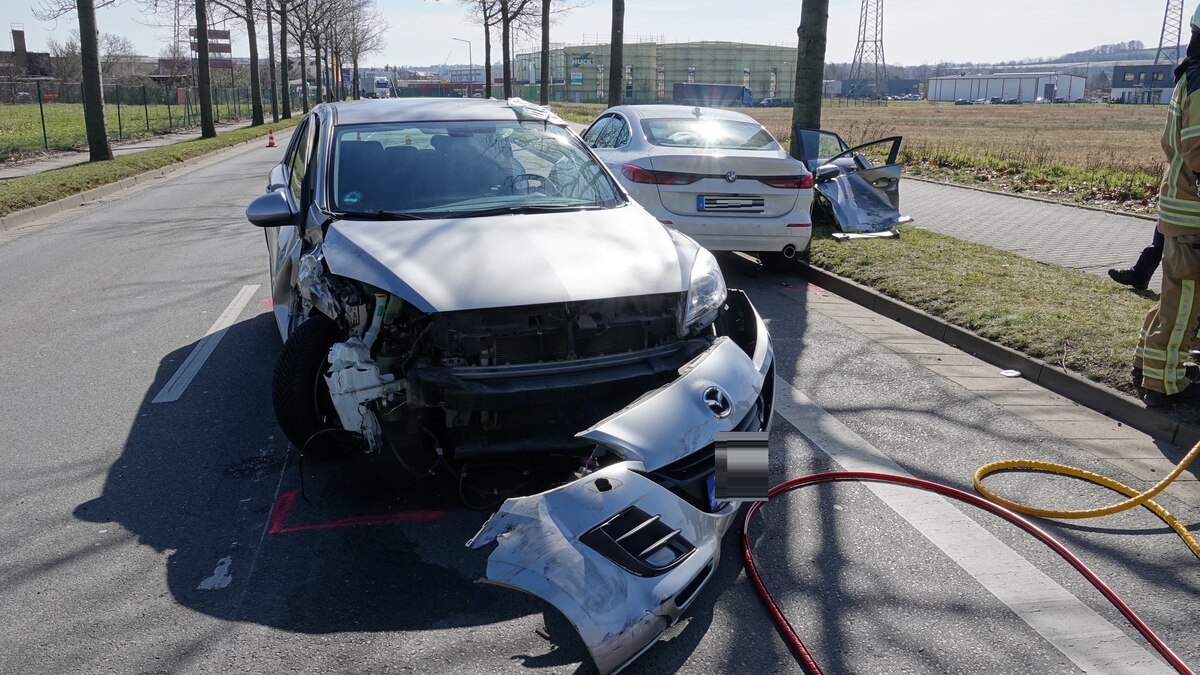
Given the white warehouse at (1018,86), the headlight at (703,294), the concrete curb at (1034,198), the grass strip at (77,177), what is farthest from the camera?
the white warehouse at (1018,86)

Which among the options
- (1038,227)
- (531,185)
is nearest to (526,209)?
(531,185)

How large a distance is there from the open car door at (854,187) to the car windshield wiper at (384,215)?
7.05 metres

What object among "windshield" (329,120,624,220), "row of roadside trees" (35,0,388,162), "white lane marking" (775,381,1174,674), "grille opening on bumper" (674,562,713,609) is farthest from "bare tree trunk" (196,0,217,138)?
"grille opening on bumper" (674,562,713,609)

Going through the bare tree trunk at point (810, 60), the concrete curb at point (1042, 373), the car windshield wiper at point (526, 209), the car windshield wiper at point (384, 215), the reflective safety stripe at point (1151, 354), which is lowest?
the concrete curb at point (1042, 373)

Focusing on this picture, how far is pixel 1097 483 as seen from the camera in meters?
4.49

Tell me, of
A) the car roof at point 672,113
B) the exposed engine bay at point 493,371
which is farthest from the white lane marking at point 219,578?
the car roof at point 672,113

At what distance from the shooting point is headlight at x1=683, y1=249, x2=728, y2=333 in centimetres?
422

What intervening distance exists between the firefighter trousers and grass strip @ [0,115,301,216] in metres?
14.5

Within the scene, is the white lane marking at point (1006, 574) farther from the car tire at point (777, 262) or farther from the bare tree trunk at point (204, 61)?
the bare tree trunk at point (204, 61)

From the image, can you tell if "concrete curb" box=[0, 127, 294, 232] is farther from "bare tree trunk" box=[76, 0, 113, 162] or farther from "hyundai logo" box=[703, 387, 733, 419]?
"hyundai logo" box=[703, 387, 733, 419]

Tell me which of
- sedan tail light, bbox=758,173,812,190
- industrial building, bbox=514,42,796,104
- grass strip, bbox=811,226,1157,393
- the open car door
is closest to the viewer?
grass strip, bbox=811,226,1157,393

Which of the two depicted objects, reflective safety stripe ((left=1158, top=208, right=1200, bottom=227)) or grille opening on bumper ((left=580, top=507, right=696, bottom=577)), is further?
reflective safety stripe ((left=1158, top=208, right=1200, bottom=227))

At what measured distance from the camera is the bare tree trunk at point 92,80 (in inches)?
824

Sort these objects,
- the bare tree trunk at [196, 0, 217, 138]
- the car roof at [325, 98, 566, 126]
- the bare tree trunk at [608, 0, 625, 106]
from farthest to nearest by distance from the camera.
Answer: the bare tree trunk at [196, 0, 217, 138] < the bare tree trunk at [608, 0, 625, 106] < the car roof at [325, 98, 566, 126]
